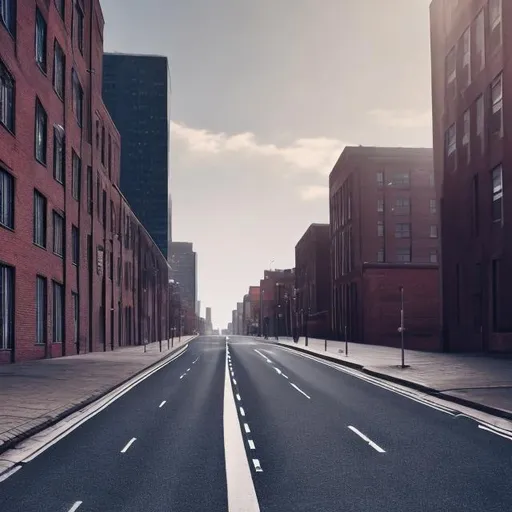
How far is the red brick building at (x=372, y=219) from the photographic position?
8250cm

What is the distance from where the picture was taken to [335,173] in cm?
9612

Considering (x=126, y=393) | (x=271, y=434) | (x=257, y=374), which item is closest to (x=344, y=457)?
(x=271, y=434)

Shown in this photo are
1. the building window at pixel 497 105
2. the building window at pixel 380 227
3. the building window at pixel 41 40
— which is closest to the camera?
the building window at pixel 41 40

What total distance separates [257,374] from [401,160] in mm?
66146

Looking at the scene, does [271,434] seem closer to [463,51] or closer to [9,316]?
[9,316]

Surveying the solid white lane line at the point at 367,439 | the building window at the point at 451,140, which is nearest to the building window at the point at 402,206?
the building window at the point at 451,140

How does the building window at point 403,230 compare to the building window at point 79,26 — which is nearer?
the building window at point 79,26

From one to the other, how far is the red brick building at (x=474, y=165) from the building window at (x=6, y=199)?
82.7 feet

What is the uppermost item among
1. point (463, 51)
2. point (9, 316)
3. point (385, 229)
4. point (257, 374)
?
point (463, 51)

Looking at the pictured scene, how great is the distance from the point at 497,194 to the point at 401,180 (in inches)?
2004

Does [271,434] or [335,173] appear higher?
[335,173]

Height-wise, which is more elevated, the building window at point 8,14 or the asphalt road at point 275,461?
the building window at point 8,14

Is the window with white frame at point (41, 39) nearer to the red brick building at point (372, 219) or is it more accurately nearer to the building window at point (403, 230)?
the red brick building at point (372, 219)

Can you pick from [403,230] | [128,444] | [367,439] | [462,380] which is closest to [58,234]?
[462,380]
